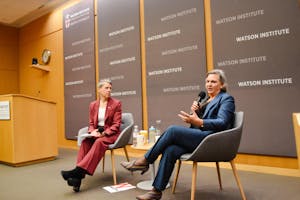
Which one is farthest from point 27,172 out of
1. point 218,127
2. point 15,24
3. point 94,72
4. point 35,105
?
point 15,24

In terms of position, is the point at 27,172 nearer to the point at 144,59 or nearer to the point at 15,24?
the point at 144,59

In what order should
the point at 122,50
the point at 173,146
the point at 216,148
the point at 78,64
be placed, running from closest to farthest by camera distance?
1. the point at 216,148
2. the point at 173,146
3. the point at 122,50
4. the point at 78,64

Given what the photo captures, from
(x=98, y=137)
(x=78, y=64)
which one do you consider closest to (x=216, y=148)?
(x=98, y=137)

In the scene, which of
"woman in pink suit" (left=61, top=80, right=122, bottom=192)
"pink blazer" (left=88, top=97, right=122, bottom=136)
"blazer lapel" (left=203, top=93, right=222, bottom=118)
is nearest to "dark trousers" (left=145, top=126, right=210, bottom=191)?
"blazer lapel" (left=203, top=93, right=222, bottom=118)

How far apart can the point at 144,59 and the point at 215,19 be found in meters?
1.45

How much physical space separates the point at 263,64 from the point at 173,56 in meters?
1.40

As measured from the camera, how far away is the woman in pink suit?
2744 mm

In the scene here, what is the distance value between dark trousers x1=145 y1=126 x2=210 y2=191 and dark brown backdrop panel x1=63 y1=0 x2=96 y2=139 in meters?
3.58

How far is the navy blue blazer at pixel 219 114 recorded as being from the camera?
2244 millimetres

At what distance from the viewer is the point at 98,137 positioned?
3062 millimetres

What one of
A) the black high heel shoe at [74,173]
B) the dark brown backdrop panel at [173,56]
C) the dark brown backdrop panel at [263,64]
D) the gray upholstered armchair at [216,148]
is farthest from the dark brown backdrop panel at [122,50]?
the gray upholstered armchair at [216,148]

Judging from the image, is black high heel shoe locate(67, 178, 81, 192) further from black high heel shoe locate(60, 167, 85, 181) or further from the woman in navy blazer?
the woman in navy blazer

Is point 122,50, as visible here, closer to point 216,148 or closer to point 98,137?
point 98,137

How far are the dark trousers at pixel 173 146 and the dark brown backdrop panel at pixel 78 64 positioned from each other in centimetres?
358
